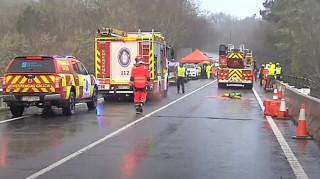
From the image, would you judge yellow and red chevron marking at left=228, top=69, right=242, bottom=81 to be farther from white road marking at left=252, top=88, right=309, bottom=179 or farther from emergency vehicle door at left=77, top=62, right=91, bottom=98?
white road marking at left=252, top=88, right=309, bottom=179

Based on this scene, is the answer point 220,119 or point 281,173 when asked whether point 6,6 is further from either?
point 281,173

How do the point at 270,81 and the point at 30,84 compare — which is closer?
the point at 30,84

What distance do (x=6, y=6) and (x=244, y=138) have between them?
6070 centimetres

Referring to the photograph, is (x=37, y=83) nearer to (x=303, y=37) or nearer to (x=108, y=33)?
(x=108, y=33)

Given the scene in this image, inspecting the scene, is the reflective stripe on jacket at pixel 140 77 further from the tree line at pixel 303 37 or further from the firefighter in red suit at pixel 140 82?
the tree line at pixel 303 37

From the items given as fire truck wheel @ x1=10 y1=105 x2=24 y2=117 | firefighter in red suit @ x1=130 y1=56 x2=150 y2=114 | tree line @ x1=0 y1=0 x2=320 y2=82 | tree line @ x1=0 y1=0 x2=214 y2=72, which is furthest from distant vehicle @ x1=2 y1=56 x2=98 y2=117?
tree line @ x1=0 y1=0 x2=214 y2=72

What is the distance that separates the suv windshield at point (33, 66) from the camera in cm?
1511

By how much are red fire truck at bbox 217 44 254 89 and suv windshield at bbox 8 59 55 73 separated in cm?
2217

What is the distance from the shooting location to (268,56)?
76562mm

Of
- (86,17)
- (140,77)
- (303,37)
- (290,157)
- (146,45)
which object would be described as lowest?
(290,157)

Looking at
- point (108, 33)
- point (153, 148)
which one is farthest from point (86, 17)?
point (153, 148)

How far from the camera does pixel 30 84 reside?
15.0 m

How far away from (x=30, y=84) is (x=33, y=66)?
1.80 feet

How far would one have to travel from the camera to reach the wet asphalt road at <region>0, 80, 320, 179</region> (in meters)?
7.70
